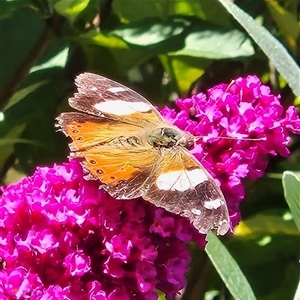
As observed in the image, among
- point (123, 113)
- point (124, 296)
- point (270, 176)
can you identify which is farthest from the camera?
point (270, 176)

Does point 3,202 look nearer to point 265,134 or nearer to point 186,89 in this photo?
point 265,134

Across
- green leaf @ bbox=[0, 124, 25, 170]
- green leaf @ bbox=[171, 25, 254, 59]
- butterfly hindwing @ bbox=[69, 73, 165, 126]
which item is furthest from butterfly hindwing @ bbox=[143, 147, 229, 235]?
green leaf @ bbox=[0, 124, 25, 170]

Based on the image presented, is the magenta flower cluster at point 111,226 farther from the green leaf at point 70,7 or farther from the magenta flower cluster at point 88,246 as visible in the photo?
the green leaf at point 70,7

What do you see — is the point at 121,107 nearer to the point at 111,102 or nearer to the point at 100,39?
the point at 111,102

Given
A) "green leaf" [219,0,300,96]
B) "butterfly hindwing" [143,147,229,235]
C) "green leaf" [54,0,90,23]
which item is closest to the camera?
"butterfly hindwing" [143,147,229,235]

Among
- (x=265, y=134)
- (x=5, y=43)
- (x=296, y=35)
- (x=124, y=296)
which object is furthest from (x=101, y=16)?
(x=124, y=296)

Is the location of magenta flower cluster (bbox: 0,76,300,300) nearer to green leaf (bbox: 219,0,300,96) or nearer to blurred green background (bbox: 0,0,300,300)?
green leaf (bbox: 219,0,300,96)
